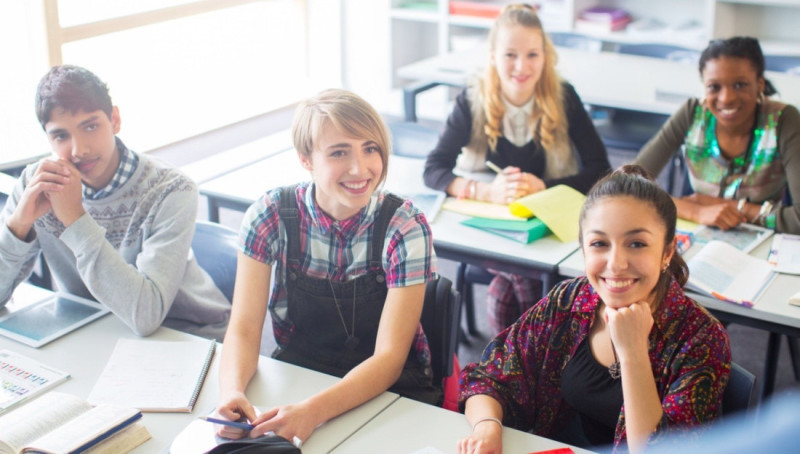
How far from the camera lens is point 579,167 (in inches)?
117

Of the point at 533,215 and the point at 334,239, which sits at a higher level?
the point at 334,239

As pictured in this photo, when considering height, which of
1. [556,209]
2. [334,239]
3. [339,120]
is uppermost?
[339,120]

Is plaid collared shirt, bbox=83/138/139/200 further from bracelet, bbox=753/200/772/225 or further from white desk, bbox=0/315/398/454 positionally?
bracelet, bbox=753/200/772/225

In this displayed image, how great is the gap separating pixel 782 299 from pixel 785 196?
0.80 metres

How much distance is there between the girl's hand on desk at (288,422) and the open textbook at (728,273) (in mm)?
1092

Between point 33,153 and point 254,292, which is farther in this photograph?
point 33,153

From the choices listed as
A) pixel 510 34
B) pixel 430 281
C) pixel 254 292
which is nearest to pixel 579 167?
pixel 510 34

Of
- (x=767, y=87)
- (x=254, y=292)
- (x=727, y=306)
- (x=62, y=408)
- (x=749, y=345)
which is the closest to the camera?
(x=62, y=408)

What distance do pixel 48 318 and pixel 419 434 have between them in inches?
37.7

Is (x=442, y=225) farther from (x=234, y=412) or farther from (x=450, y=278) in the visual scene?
(x=234, y=412)

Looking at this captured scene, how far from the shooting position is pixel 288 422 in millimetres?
1507

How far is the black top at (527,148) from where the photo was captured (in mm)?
2906

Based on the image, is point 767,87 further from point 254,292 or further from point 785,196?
point 254,292

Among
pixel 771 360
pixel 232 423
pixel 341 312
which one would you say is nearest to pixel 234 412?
pixel 232 423
